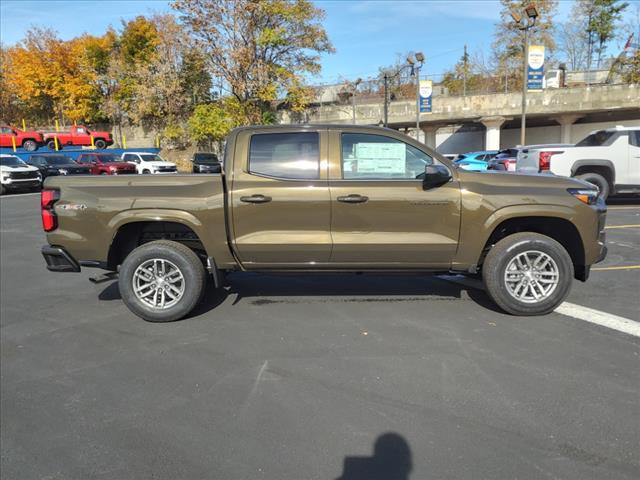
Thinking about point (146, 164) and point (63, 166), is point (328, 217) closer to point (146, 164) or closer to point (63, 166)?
point (63, 166)

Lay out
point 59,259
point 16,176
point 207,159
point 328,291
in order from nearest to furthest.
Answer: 1. point 59,259
2. point 328,291
3. point 207,159
4. point 16,176

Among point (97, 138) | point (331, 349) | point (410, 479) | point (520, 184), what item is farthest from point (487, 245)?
point (97, 138)

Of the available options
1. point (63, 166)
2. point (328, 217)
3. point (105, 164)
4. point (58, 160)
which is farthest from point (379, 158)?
point (58, 160)

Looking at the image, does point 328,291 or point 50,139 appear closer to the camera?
point 328,291

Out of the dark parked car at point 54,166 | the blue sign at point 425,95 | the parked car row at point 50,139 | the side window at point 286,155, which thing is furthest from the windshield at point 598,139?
the parked car row at point 50,139

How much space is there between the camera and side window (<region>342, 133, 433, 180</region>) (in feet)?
15.7

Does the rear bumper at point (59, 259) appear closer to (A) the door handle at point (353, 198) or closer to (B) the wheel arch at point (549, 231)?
(A) the door handle at point (353, 198)

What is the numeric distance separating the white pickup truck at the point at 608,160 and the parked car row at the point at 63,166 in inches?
567

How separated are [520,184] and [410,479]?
126 inches

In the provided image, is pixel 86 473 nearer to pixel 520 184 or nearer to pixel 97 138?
pixel 520 184

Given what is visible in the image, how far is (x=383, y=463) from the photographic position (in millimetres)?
2648

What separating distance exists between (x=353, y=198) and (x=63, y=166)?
87.6 feet

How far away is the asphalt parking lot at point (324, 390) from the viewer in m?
2.68

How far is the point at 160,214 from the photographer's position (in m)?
4.71
